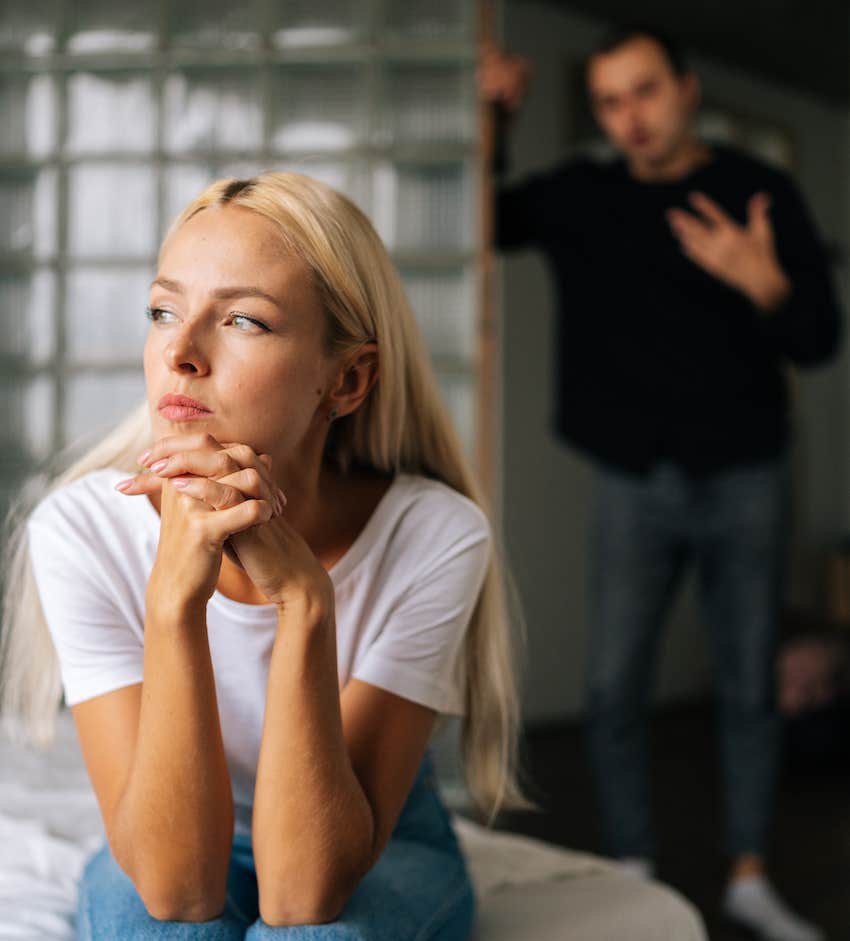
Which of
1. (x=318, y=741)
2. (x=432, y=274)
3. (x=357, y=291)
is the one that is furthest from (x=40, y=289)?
(x=318, y=741)

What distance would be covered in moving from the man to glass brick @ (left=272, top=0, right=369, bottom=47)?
62 cm

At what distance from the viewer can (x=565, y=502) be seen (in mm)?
4227

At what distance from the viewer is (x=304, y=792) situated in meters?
0.98

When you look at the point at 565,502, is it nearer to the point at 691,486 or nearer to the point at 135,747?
the point at 691,486

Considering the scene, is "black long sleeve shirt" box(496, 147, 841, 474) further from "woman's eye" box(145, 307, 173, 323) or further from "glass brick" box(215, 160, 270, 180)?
"woman's eye" box(145, 307, 173, 323)

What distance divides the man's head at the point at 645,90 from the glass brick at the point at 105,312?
1129mm

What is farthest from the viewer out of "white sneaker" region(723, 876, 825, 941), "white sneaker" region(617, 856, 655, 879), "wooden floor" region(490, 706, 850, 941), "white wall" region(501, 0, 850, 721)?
"white wall" region(501, 0, 850, 721)

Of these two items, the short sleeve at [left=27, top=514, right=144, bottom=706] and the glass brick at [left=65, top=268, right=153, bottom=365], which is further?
the glass brick at [left=65, top=268, right=153, bottom=365]

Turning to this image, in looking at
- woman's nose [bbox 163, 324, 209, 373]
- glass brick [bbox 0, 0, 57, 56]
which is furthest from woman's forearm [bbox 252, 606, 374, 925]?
glass brick [bbox 0, 0, 57, 56]

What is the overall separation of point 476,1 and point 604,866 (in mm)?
1893

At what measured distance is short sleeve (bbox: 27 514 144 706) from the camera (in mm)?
1091

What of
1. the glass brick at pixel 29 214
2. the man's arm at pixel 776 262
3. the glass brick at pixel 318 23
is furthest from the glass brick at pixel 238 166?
the man's arm at pixel 776 262

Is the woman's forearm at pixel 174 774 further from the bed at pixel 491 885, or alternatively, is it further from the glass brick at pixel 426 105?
the glass brick at pixel 426 105

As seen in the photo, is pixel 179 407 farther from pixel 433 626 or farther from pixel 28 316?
pixel 28 316
